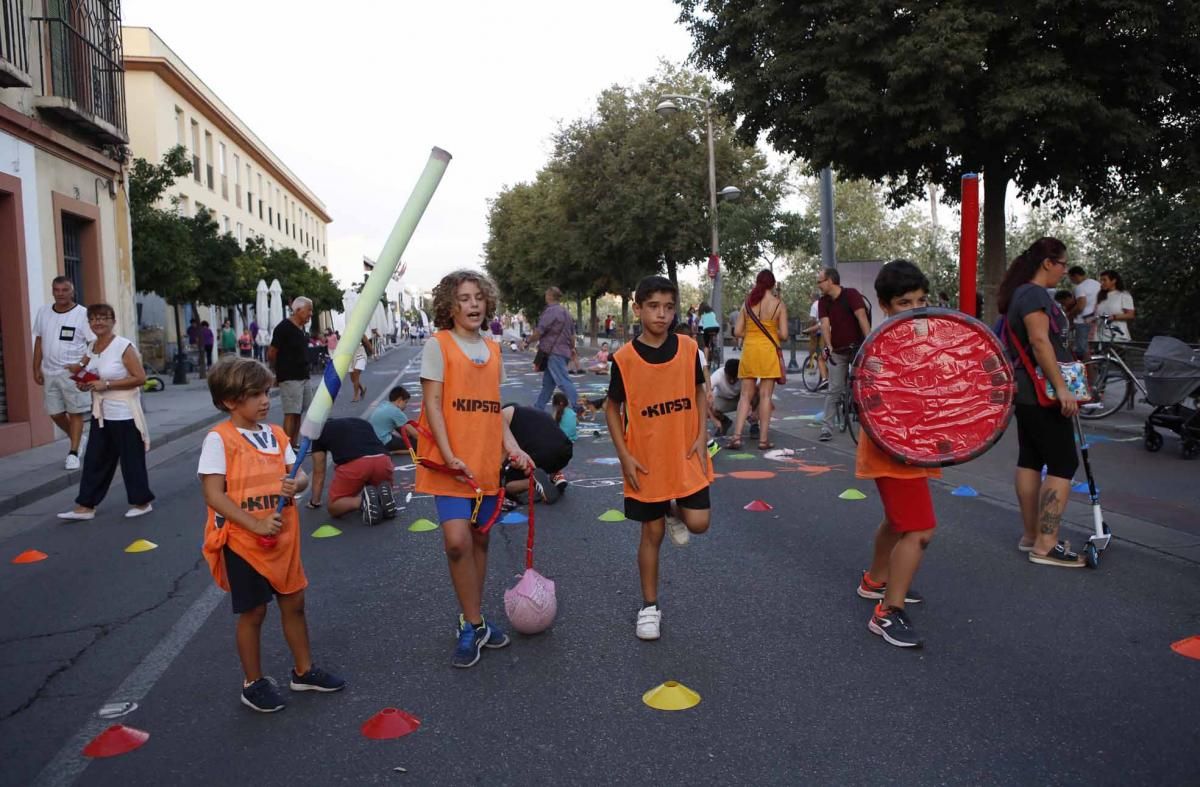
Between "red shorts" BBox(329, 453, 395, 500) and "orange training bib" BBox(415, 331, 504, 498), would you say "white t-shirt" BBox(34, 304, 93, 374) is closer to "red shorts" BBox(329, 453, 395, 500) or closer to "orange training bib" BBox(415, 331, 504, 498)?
"red shorts" BBox(329, 453, 395, 500)

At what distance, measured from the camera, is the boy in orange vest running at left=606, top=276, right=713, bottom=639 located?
13.4 ft

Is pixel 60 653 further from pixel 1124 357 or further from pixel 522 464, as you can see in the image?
pixel 1124 357

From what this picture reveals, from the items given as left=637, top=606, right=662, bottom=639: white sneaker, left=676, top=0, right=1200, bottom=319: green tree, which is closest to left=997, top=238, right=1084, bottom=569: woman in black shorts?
left=637, top=606, right=662, bottom=639: white sneaker

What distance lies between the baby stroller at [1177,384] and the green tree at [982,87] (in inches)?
165

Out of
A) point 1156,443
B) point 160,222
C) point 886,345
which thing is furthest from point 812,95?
point 160,222

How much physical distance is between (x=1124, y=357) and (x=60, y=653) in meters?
13.8

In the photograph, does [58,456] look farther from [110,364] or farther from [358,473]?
[358,473]

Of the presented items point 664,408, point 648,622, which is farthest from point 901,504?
point 648,622

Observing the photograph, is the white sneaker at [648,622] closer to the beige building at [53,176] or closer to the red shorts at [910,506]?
the red shorts at [910,506]

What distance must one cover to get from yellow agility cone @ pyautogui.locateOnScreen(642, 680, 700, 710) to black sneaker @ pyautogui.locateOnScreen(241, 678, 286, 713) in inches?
54.2

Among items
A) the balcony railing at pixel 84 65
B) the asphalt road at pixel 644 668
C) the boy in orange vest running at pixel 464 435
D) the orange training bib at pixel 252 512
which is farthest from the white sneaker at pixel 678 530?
the balcony railing at pixel 84 65

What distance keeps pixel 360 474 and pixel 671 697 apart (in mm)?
A: 4036

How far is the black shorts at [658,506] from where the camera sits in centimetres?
412

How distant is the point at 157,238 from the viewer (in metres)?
20.4
